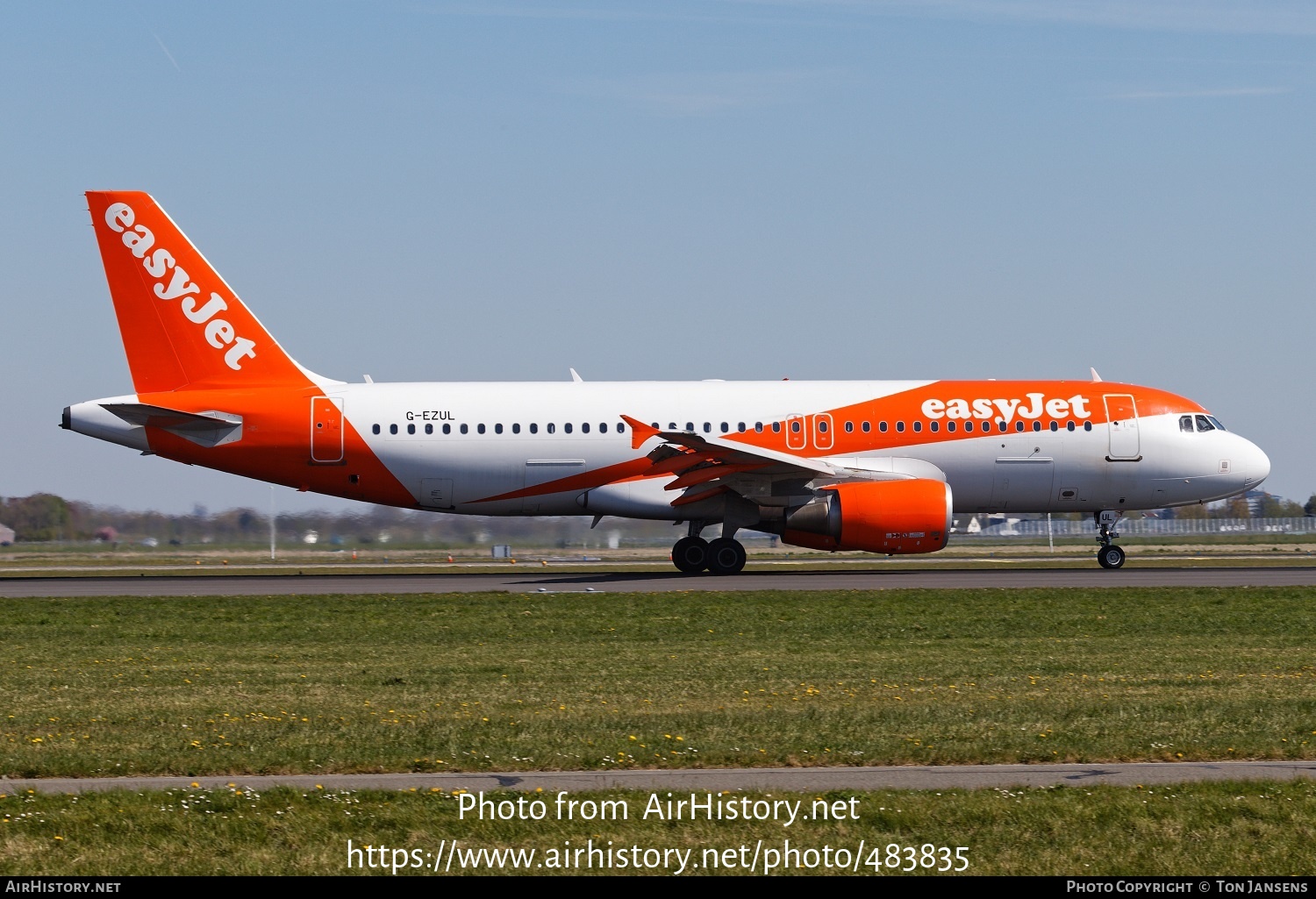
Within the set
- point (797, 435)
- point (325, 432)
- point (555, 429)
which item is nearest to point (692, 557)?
point (797, 435)

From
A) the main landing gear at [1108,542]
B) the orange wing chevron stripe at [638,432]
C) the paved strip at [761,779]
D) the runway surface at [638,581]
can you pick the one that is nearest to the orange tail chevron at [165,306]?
the runway surface at [638,581]

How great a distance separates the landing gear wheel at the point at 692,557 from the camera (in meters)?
33.0

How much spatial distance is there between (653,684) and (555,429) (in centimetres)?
1846

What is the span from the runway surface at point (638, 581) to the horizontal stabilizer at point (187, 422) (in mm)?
3294

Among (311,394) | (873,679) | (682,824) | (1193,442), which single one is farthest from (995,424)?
(682,824)

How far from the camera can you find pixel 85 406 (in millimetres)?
32000

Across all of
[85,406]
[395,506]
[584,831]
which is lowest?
[584,831]

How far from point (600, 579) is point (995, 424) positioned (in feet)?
31.5

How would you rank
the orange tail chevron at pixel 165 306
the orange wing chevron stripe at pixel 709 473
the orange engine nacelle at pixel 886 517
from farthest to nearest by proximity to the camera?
the orange tail chevron at pixel 165 306, the orange wing chevron stripe at pixel 709 473, the orange engine nacelle at pixel 886 517

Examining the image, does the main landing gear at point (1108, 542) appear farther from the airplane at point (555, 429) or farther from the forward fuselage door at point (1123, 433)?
the forward fuselage door at point (1123, 433)

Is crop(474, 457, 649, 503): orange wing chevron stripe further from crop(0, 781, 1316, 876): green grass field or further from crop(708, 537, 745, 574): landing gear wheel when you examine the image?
crop(0, 781, 1316, 876): green grass field

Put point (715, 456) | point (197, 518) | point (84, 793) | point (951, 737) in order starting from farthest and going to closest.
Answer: point (197, 518) → point (715, 456) → point (951, 737) → point (84, 793)

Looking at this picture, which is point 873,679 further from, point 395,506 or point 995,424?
point 395,506

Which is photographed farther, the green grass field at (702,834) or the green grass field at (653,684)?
the green grass field at (653,684)
